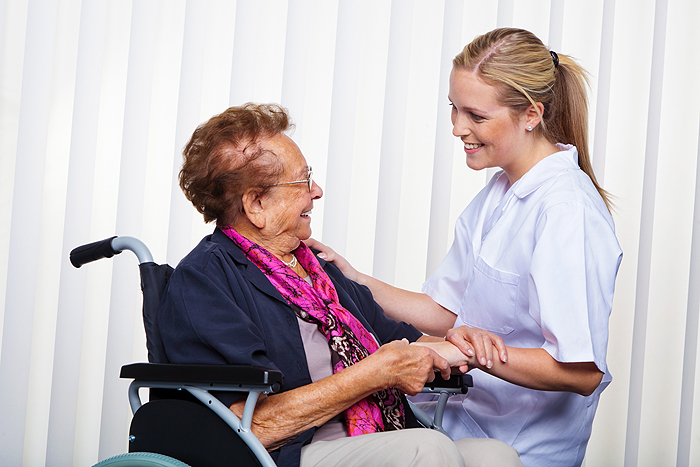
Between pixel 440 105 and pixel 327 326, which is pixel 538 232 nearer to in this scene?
pixel 327 326

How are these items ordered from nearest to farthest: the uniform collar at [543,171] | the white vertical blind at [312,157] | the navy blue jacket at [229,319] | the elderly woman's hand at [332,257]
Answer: the navy blue jacket at [229,319] < the uniform collar at [543,171] < the elderly woman's hand at [332,257] < the white vertical blind at [312,157]

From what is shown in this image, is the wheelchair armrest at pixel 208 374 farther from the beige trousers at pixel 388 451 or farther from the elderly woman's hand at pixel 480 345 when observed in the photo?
the elderly woman's hand at pixel 480 345

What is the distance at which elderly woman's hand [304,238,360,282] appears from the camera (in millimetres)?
1718

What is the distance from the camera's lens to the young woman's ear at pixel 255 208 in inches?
55.8

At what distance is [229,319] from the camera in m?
1.20

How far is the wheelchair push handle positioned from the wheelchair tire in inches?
16.0

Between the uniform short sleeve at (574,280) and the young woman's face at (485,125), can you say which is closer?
the uniform short sleeve at (574,280)

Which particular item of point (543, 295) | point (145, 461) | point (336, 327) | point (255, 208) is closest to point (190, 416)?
point (145, 461)

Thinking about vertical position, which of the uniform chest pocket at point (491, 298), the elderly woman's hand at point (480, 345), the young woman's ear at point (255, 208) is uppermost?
the young woman's ear at point (255, 208)

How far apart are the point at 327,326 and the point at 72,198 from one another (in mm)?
1429

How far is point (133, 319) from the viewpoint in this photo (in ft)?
7.82

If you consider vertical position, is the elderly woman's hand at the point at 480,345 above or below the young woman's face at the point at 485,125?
below

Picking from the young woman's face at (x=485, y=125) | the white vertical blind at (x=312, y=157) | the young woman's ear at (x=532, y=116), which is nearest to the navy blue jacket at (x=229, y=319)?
the young woman's face at (x=485, y=125)

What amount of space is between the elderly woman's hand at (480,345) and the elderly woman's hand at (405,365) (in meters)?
0.12
